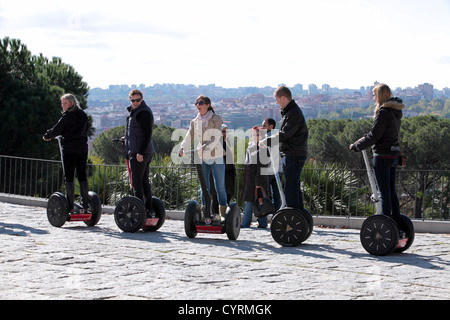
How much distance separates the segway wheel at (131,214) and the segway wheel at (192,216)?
767 mm

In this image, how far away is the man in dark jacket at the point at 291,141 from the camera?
7.89 m

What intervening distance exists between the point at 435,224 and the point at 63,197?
5427 millimetres

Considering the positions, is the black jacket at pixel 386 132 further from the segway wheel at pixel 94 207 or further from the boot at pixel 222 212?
the segway wheel at pixel 94 207

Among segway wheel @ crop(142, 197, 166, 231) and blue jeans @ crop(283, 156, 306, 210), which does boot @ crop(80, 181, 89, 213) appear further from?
blue jeans @ crop(283, 156, 306, 210)

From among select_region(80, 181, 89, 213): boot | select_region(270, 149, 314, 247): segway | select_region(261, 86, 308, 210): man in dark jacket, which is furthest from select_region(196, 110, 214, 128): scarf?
select_region(80, 181, 89, 213): boot

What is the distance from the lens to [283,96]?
7.95 meters

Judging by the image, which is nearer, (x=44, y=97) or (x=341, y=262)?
(x=341, y=262)

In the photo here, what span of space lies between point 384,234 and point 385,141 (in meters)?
0.97

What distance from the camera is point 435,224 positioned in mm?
10430

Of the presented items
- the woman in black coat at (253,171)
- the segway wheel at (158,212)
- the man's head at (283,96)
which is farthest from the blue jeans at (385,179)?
the segway wheel at (158,212)
